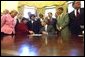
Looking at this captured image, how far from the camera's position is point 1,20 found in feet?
13.8

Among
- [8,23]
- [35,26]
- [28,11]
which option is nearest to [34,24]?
[35,26]

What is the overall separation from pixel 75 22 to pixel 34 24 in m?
0.85

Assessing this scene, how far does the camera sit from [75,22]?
422cm

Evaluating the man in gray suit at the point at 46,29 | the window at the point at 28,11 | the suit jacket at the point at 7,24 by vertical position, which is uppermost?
the window at the point at 28,11

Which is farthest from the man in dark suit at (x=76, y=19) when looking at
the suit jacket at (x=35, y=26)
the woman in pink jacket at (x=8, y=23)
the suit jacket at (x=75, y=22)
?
the woman in pink jacket at (x=8, y=23)

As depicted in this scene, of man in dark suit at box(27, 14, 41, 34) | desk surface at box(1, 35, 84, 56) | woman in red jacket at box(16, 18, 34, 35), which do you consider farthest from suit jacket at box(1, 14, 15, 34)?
desk surface at box(1, 35, 84, 56)

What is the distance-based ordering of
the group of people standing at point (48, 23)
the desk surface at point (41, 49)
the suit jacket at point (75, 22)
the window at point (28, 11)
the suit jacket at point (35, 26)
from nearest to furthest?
the desk surface at point (41, 49)
the suit jacket at point (75, 22)
the group of people standing at point (48, 23)
the suit jacket at point (35, 26)
the window at point (28, 11)

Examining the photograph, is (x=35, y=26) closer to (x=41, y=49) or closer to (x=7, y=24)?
(x=7, y=24)

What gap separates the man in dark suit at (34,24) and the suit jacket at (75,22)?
0.67 m

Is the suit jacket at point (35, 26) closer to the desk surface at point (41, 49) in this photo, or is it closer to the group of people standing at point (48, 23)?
the group of people standing at point (48, 23)

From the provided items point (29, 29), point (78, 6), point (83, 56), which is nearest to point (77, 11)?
point (78, 6)

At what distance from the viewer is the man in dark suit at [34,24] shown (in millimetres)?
4625

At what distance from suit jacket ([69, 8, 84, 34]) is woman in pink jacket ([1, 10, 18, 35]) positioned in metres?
1.00

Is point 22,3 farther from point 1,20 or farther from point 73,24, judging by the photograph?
point 73,24
